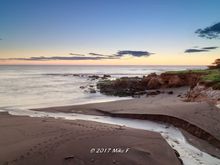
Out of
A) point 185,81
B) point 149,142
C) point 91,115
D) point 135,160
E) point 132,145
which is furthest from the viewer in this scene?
point 185,81

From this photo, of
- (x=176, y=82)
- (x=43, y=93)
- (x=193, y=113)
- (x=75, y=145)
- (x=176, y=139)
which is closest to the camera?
(x=75, y=145)

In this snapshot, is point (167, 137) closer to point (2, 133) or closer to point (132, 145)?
point (132, 145)

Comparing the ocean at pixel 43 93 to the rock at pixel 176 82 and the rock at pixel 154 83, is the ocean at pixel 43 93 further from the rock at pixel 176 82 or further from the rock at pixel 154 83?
the rock at pixel 176 82

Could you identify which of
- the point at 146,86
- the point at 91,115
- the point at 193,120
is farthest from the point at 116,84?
the point at 193,120

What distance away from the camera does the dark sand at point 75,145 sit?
798 cm

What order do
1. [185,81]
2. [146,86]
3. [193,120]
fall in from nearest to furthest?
1. [193,120]
2. [185,81]
3. [146,86]

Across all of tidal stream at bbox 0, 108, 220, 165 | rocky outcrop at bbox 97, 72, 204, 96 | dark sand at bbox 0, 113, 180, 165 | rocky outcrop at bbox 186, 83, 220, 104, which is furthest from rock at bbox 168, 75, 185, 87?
dark sand at bbox 0, 113, 180, 165

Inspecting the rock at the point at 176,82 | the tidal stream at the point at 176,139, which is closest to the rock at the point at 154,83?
the rock at the point at 176,82

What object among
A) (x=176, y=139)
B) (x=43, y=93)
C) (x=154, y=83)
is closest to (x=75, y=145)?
(x=176, y=139)

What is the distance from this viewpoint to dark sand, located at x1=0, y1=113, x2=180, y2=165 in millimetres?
7984

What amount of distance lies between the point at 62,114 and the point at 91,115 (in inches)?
82.6

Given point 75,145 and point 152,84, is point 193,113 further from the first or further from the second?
point 152,84

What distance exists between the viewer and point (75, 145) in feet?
30.3

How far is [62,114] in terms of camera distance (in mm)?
17688
